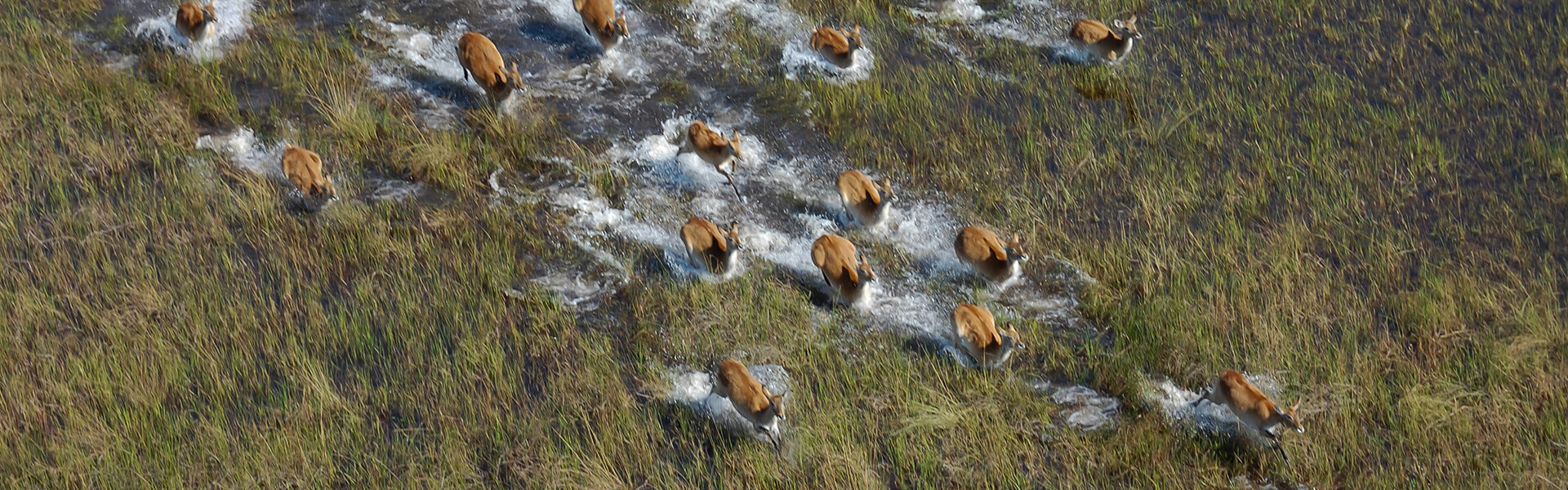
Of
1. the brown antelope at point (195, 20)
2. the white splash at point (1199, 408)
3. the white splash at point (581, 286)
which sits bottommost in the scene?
the white splash at point (1199, 408)

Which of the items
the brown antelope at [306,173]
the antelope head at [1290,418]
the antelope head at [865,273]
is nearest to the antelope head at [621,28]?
the brown antelope at [306,173]

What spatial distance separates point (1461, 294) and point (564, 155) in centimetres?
656

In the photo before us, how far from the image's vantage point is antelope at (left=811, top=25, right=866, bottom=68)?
1013 centimetres

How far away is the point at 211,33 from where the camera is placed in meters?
10.1

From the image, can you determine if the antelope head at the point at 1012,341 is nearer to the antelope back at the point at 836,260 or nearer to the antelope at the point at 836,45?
the antelope back at the point at 836,260

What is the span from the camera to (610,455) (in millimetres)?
6809

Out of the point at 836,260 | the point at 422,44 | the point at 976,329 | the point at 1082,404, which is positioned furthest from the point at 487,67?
the point at 1082,404

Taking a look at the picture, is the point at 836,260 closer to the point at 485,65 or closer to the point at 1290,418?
the point at 1290,418

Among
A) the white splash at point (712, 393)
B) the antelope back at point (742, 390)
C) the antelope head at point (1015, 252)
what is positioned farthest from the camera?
the antelope head at point (1015, 252)

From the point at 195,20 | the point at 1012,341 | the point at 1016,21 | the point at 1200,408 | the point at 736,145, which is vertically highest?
the point at 195,20

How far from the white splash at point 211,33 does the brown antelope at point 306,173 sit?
2.13 meters

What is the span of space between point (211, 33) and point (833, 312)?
20.0 ft

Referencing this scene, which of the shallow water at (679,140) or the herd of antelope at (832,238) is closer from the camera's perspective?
the herd of antelope at (832,238)

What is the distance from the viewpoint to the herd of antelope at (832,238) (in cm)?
692
